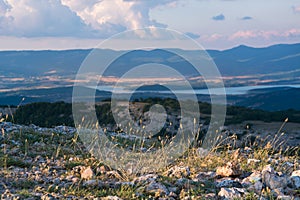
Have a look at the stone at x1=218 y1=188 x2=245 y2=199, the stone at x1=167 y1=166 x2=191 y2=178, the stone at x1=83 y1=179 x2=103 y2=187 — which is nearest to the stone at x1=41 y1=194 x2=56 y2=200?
the stone at x1=83 y1=179 x2=103 y2=187

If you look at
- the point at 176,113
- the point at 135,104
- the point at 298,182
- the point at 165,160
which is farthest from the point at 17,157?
the point at 135,104

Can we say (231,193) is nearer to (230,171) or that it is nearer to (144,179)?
(230,171)

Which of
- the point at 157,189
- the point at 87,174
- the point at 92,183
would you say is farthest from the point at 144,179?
the point at 87,174

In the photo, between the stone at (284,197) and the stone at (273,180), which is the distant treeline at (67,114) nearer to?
the stone at (273,180)

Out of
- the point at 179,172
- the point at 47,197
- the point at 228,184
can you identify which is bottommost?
the point at 228,184

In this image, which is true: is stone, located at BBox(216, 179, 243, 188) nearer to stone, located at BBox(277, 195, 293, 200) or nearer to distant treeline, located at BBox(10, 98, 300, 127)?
stone, located at BBox(277, 195, 293, 200)

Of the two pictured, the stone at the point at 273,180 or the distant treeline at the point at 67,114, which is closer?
the stone at the point at 273,180

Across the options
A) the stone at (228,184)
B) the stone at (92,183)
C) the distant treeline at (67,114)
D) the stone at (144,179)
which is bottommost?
the distant treeline at (67,114)

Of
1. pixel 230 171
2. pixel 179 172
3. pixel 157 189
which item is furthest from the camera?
pixel 179 172

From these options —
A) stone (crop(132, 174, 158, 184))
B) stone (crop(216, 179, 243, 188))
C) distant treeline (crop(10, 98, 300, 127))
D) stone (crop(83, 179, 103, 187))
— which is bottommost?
distant treeline (crop(10, 98, 300, 127))

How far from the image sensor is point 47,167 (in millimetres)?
9148

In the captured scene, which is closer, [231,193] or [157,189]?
[231,193]

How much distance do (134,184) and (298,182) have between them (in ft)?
9.66

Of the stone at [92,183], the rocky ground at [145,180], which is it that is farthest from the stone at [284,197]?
the stone at [92,183]
